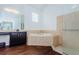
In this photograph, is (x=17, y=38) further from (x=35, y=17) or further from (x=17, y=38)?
(x=35, y=17)

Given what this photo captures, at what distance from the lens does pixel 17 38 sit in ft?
7.18

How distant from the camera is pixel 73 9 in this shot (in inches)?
80.8

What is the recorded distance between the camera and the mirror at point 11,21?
2.04 m

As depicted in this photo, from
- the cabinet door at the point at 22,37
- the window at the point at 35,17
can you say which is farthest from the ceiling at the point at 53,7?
the cabinet door at the point at 22,37

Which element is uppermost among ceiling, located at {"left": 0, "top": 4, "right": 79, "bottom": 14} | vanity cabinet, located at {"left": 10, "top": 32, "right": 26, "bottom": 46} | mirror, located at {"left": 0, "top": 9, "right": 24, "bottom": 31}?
ceiling, located at {"left": 0, "top": 4, "right": 79, "bottom": 14}

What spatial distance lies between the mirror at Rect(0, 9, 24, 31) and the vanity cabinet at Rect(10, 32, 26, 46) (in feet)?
0.43

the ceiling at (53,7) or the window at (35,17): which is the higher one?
the ceiling at (53,7)

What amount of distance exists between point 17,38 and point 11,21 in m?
0.37

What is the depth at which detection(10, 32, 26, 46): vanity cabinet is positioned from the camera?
2127 mm

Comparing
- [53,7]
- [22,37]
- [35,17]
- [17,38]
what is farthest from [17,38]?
[53,7]

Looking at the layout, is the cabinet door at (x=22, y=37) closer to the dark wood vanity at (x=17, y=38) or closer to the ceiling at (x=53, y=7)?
the dark wood vanity at (x=17, y=38)

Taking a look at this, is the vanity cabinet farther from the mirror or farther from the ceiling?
the ceiling

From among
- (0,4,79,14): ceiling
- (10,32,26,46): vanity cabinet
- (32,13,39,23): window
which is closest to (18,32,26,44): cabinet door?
(10,32,26,46): vanity cabinet

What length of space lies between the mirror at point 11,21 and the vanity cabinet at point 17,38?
0.43ft
